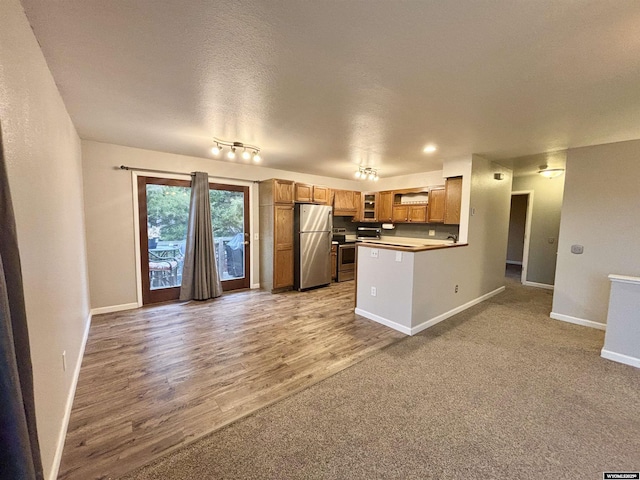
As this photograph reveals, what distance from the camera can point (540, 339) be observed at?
10.4ft

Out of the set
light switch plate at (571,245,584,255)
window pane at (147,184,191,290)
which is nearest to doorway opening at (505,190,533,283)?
light switch plate at (571,245,584,255)

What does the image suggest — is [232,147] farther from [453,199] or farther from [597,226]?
[597,226]

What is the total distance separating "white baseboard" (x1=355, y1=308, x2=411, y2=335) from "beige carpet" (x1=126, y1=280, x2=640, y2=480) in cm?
43

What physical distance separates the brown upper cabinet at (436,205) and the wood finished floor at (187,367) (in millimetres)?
2522

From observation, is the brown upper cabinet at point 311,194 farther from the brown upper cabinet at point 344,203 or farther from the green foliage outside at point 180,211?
the green foliage outside at point 180,211

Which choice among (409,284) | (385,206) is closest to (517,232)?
(385,206)

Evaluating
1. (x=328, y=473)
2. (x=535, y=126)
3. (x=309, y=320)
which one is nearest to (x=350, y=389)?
(x=328, y=473)

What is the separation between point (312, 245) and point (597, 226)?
4254 mm

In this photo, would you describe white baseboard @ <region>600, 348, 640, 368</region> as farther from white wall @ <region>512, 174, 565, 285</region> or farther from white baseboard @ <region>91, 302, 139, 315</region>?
white baseboard @ <region>91, 302, 139, 315</region>

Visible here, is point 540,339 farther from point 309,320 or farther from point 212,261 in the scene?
point 212,261

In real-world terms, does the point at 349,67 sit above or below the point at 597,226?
above

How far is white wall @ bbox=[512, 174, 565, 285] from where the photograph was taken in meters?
5.42

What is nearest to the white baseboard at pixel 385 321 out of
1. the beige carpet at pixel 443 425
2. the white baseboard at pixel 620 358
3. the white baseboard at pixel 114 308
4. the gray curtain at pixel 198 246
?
the beige carpet at pixel 443 425

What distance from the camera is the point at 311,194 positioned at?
18.1 feet
